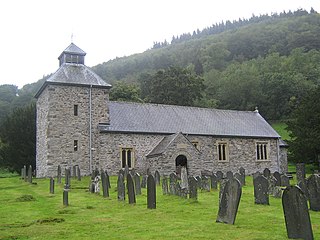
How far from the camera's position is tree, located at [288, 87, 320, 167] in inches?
1308

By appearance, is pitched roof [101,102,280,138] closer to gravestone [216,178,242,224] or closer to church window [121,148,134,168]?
church window [121,148,134,168]

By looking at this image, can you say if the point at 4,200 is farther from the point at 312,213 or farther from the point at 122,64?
the point at 122,64

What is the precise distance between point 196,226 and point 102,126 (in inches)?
836

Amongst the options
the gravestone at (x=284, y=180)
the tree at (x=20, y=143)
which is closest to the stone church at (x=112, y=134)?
the tree at (x=20, y=143)

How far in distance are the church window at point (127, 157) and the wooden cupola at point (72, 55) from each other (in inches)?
347

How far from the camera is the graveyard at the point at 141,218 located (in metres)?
8.83

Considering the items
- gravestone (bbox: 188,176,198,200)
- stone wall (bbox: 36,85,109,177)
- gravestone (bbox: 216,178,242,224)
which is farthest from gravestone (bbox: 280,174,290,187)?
stone wall (bbox: 36,85,109,177)

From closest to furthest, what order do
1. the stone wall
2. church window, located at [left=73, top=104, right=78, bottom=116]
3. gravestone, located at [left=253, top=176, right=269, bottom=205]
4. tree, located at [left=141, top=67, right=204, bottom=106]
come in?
gravestone, located at [left=253, top=176, right=269, bottom=205], the stone wall, church window, located at [left=73, top=104, right=78, bottom=116], tree, located at [left=141, top=67, right=204, bottom=106]

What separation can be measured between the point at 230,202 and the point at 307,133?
26.6m

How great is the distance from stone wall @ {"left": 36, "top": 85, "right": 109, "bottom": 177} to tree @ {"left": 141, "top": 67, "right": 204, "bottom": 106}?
27.9 metres

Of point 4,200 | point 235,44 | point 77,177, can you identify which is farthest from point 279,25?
point 4,200

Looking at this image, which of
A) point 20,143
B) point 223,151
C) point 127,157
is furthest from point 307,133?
point 20,143

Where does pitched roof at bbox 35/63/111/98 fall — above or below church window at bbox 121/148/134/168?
above

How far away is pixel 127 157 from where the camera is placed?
1193 inches
